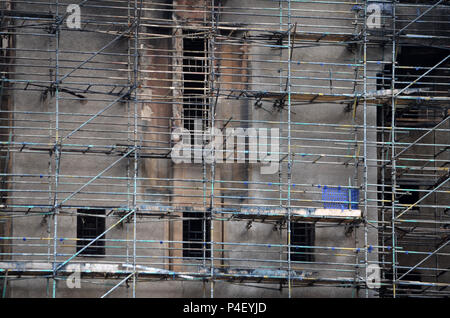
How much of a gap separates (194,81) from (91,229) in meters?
5.46

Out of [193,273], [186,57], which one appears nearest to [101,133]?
[186,57]

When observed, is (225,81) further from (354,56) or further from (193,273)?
(193,273)

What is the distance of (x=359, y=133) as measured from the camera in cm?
2634

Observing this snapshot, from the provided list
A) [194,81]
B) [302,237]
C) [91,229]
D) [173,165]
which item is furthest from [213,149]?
[91,229]

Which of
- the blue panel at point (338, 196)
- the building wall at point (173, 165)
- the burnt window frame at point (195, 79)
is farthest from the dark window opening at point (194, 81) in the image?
the blue panel at point (338, 196)

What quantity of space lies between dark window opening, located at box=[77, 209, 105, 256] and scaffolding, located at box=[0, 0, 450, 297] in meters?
0.09

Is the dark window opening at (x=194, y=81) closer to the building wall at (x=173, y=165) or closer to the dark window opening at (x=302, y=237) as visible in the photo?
the building wall at (x=173, y=165)

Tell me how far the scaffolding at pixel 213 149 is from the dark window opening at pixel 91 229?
89 mm

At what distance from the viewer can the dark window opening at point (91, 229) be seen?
2564 centimetres

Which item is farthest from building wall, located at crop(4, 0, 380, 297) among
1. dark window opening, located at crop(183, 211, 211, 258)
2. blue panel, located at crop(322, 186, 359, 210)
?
dark window opening, located at crop(183, 211, 211, 258)

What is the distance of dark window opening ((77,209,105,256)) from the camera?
84.1 ft

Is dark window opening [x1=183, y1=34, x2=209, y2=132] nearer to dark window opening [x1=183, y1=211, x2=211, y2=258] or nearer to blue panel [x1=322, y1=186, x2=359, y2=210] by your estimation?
dark window opening [x1=183, y1=211, x2=211, y2=258]

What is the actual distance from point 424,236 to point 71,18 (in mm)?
12872

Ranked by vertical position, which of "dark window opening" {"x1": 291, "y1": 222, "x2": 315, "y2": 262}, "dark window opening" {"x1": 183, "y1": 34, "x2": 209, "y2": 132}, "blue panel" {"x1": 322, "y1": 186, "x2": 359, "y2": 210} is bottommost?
"dark window opening" {"x1": 291, "y1": 222, "x2": 315, "y2": 262}
